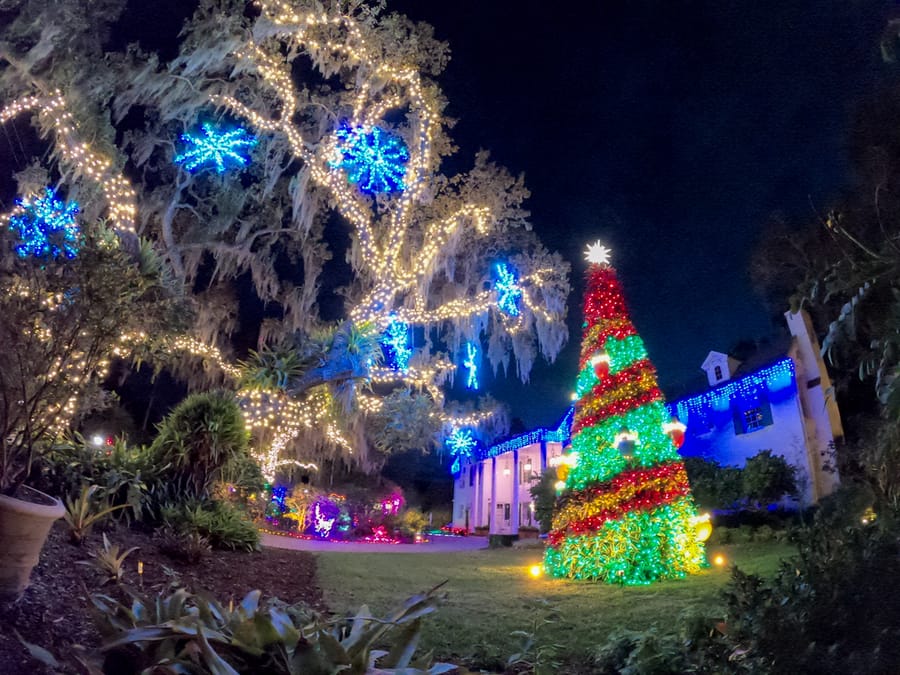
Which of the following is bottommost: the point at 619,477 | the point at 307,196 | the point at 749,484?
the point at 619,477

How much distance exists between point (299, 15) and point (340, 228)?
5.71 metres

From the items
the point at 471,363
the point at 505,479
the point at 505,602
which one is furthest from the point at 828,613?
the point at 505,479

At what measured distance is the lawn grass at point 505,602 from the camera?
388 cm

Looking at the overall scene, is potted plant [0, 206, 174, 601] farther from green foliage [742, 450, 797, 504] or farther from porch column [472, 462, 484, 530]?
porch column [472, 462, 484, 530]

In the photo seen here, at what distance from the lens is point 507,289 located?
13844 millimetres

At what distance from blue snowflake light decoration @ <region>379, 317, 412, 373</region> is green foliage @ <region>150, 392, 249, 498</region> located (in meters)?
5.92

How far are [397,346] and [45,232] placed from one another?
9638 mm

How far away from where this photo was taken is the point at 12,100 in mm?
10797

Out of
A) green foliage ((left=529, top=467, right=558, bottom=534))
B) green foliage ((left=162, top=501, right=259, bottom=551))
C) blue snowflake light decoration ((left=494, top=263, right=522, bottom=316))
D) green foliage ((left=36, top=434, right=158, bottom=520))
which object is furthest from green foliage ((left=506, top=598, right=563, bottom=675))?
green foliage ((left=529, top=467, right=558, bottom=534))

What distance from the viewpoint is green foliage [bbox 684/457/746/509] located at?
14.0 m

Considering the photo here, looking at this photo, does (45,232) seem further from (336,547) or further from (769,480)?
(769,480)

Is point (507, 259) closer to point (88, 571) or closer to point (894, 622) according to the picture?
point (88, 571)

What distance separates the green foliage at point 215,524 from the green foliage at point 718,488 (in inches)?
428

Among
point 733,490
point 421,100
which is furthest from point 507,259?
point 733,490
